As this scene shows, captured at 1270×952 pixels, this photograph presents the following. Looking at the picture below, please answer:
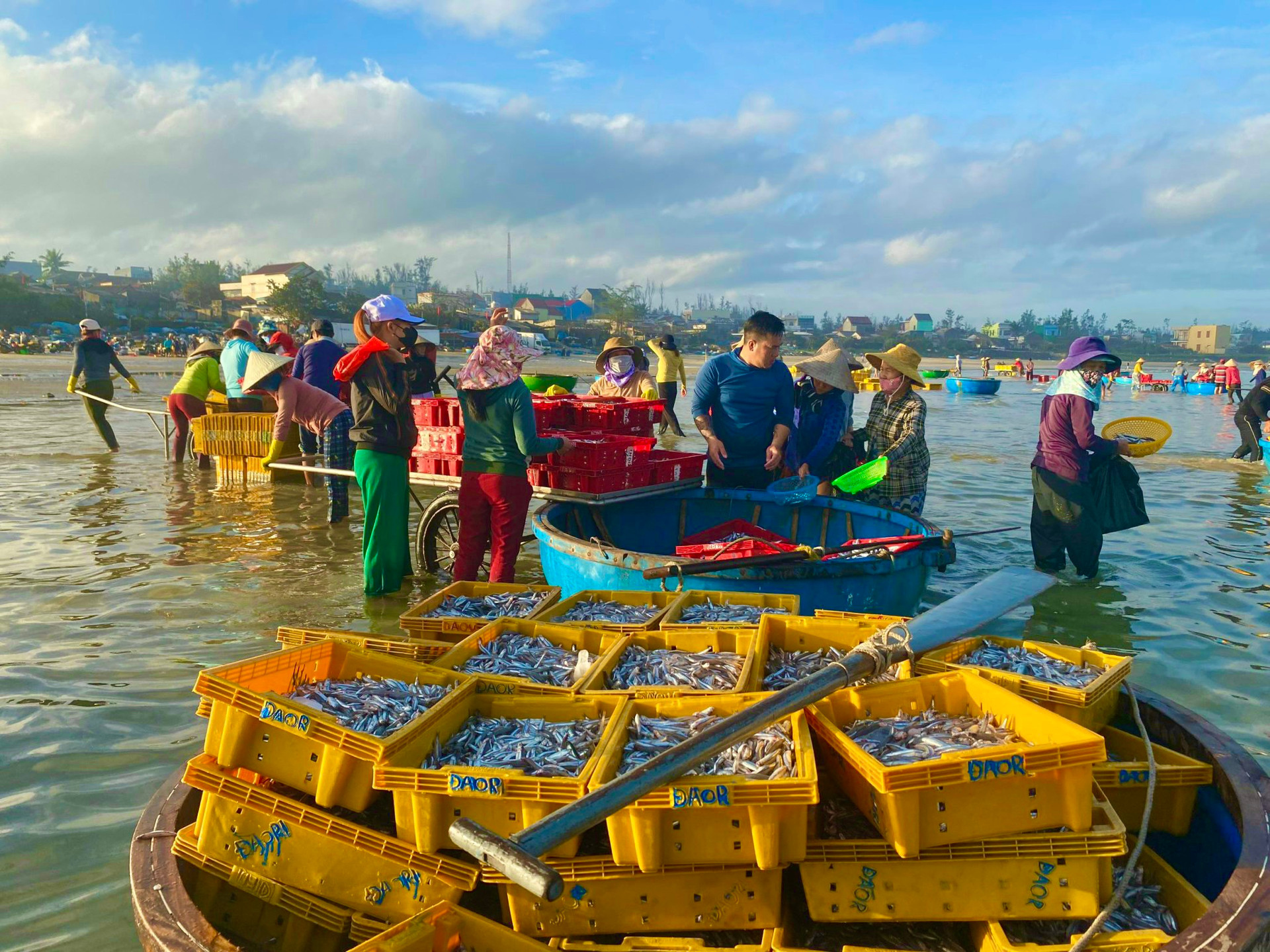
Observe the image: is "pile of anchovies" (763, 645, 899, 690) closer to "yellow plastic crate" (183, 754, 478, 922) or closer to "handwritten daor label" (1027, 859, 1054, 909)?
"handwritten daor label" (1027, 859, 1054, 909)

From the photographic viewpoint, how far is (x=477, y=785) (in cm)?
253

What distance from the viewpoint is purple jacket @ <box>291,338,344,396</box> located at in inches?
460

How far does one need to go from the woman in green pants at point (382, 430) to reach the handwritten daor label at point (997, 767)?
5311mm

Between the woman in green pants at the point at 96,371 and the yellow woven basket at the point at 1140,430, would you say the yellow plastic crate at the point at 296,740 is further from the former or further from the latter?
the woman in green pants at the point at 96,371

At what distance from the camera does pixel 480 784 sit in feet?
8.30

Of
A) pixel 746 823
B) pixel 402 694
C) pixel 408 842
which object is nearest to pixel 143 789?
pixel 402 694

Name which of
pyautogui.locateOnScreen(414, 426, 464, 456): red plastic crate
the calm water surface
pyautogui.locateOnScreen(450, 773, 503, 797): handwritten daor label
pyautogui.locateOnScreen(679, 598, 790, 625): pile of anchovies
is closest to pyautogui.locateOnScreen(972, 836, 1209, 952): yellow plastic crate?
pyautogui.locateOnScreen(450, 773, 503, 797): handwritten daor label

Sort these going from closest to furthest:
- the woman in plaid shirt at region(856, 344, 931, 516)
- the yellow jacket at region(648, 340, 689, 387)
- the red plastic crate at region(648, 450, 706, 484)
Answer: the woman in plaid shirt at region(856, 344, 931, 516)
the red plastic crate at region(648, 450, 706, 484)
the yellow jacket at region(648, 340, 689, 387)

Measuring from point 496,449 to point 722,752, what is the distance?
4.12 meters

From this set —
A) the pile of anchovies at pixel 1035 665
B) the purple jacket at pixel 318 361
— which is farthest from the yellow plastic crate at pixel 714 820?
the purple jacket at pixel 318 361

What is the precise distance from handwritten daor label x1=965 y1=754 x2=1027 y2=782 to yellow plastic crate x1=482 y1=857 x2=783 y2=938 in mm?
665

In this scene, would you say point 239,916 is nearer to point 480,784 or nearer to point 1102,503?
point 480,784

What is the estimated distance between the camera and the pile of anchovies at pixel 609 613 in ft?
14.4

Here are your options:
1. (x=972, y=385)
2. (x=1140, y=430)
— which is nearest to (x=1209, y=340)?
(x=972, y=385)
